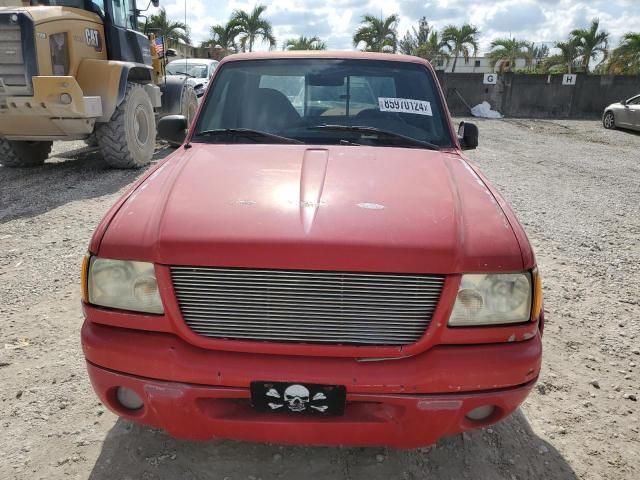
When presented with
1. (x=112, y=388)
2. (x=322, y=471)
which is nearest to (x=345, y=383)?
(x=322, y=471)

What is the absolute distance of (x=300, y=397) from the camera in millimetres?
1728

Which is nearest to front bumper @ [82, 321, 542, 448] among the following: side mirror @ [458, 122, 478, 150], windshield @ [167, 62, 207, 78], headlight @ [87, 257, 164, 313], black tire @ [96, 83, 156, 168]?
headlight @ [87, 257, 164, 313]

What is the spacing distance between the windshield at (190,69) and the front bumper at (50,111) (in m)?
7.67

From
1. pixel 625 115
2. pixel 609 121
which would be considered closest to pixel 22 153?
pixel 625 115

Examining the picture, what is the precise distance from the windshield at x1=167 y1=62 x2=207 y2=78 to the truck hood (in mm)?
12653

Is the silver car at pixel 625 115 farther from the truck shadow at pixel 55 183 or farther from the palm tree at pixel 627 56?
the truck shadow at pixel 55 183

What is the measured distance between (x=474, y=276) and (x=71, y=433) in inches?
75.9

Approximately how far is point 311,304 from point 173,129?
2.15 meters

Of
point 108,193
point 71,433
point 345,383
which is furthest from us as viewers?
point 108,193

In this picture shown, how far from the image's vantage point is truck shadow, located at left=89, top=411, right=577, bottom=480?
2096 millimetres

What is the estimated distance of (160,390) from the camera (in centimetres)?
176

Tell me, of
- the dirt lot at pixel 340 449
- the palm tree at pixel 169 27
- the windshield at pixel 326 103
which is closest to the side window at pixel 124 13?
the dirt lot at pixel 340 449

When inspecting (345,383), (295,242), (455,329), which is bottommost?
(345,383)

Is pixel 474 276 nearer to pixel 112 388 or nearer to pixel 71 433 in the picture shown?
pixel 112 388
